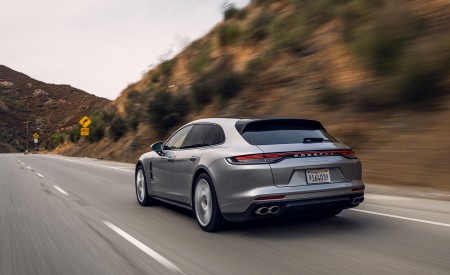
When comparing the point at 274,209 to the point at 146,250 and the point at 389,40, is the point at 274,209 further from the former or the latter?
the point at 389,40

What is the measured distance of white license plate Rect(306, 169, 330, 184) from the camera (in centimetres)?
629

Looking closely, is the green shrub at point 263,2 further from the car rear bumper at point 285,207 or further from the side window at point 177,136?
the car rear bumper at point 285,207

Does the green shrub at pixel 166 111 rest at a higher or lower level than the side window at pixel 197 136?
higher

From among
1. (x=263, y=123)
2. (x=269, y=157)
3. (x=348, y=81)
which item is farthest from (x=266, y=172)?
(x=348, y=81)

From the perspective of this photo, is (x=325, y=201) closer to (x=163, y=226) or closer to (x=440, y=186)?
(x=163, y=226)

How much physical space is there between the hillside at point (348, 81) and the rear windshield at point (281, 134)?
4368 mm

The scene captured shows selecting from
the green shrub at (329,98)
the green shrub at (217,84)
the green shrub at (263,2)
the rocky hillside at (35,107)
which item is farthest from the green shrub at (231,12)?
the rocky hillside at (35,107)

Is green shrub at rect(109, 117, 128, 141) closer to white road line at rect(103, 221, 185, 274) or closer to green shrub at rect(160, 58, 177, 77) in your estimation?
green shrub at rect(160, 58, 177, 77)

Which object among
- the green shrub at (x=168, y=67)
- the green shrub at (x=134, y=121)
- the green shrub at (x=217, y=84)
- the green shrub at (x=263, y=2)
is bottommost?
the green shrub at (x=134, y=121)

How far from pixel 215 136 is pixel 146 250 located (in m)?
1.93

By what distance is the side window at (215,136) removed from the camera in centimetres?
702

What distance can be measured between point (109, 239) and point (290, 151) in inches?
102

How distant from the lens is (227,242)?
6.27 m

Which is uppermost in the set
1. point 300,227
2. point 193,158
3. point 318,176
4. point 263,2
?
point 263,2
